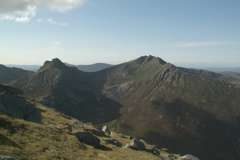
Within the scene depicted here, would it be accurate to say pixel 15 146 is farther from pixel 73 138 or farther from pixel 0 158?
pixel 73 138

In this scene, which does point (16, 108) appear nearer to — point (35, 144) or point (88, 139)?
point (88, 139)

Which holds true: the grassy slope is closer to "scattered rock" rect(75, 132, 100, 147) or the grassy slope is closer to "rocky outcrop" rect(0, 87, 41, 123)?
"scattered rock" rect(75, 132, 100, 147)

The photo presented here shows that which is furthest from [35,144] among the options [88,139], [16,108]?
[16,108]

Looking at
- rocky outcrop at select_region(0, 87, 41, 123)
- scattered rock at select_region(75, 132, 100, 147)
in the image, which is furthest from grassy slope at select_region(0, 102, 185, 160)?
rocky outcrop at select_region(0, 87, 41, 123)

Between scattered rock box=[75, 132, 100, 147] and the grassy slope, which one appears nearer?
the grassy slope

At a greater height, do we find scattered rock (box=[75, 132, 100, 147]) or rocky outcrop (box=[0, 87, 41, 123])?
rocky outcrop (box=[0, 87, 41, 123])

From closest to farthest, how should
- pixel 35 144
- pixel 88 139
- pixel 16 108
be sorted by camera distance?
pixel 35 144 → pixel 88 139 → pixel 16 108

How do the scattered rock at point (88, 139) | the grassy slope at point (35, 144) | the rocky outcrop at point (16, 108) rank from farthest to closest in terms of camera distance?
the rocky outcrop at point (16, 108) < the scattered rock at point (88, 139) < the grassy slope at point (35, 144)

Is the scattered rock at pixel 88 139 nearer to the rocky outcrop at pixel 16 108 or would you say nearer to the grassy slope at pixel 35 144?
the grassy slope at pixel 35 144

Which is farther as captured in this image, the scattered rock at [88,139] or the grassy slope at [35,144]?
the scattered rock at [88,139]

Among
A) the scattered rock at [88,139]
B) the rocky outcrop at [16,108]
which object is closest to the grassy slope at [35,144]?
the scattered rock at [88,139]

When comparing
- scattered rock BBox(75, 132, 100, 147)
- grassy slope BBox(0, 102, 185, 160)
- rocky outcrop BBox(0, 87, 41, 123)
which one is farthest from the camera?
rocky outcrop BBox(0, 87, 41, 123)

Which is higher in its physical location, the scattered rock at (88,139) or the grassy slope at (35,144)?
the grassy slope at (35,144)

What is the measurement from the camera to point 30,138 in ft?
90.3
